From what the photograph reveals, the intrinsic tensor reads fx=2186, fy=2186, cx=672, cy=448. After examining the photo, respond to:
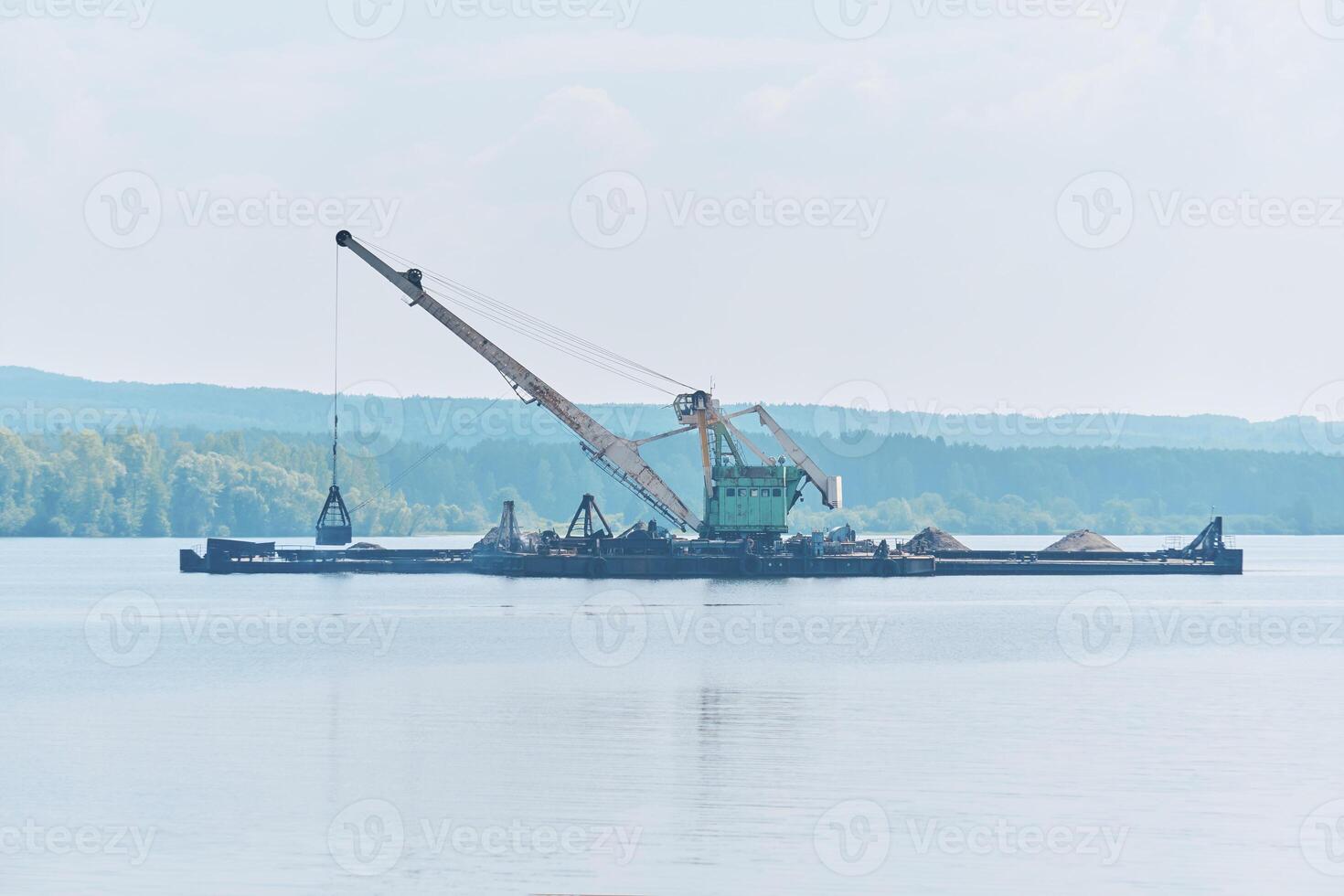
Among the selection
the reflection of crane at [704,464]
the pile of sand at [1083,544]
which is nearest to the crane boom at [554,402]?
the reflection of crane at [704,464]

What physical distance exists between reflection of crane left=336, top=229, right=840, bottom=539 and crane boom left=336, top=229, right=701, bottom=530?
0.14 ft

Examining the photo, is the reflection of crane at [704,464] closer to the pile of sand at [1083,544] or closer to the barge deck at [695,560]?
the barge deck at [695,560]

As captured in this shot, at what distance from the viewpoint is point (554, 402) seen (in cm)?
10150

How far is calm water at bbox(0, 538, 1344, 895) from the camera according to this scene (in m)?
28.5

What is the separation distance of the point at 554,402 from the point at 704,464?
7.87 meters

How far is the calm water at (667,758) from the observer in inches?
1121

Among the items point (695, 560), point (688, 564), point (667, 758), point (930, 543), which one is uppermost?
point (930, 543)

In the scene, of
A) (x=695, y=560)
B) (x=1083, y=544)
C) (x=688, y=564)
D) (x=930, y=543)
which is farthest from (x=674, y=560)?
(x=1083, y=544)

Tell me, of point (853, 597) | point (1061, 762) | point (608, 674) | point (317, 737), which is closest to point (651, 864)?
point (1061, 762)

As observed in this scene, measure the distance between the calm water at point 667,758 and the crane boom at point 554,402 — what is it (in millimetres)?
28757

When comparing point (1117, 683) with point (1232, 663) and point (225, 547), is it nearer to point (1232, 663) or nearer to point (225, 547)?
point (1232, 663)

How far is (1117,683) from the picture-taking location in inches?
2044

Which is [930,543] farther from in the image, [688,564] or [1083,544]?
[688,564]

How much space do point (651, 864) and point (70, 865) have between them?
763 cm
